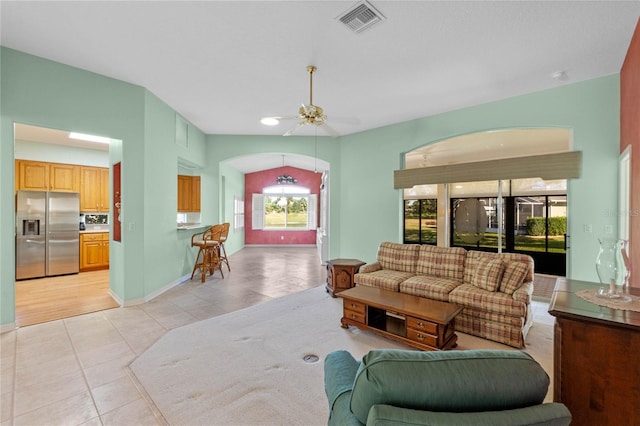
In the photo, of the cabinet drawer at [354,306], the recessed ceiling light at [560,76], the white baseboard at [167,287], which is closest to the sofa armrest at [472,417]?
the cabinet drawer at [354,306]

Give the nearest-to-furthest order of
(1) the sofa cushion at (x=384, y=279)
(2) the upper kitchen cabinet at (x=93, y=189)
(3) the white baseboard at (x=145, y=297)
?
1. (1) the sofa cushion at (x=384, y=279)
2. (3) the white baseboard at (x=145, y=297)
3. (2) the upper kitchen cabinet at (x=93, y=189)

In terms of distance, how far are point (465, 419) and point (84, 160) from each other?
298 inches

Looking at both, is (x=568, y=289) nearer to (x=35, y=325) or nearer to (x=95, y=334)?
(x=95, y=334)

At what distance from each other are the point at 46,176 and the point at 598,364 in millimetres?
7831

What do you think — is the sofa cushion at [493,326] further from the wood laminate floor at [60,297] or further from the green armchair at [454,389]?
the wood laminate floor at [60,297]

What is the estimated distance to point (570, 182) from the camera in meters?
3.80

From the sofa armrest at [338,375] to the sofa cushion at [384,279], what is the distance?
7.41 feet

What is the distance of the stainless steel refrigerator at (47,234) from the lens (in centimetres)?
495

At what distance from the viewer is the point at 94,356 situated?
2.56 metres

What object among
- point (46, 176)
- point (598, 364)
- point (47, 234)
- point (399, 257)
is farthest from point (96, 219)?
point (598, 364)

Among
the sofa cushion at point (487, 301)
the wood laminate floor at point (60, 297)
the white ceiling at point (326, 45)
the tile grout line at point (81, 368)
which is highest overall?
the white ceiling at point (326, 45)

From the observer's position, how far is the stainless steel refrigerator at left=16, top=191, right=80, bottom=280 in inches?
195

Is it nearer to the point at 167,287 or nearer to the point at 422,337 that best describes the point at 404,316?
the point at 422,337

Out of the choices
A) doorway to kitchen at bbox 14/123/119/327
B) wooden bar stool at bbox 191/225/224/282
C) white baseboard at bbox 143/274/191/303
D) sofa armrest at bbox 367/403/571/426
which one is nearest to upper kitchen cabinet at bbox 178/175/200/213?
wooden bar stool at bbox 191/225/224/282
